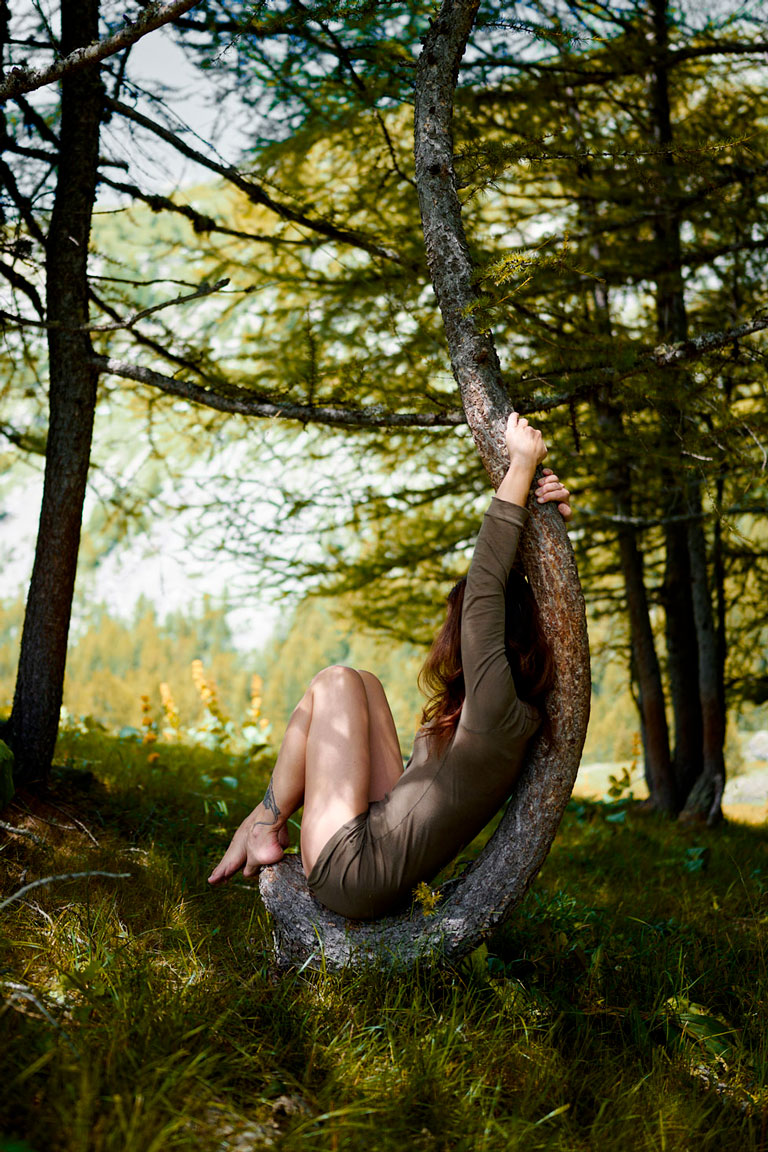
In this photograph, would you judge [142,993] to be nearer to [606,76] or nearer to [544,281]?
[544,281]

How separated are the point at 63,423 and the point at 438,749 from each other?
2.22m

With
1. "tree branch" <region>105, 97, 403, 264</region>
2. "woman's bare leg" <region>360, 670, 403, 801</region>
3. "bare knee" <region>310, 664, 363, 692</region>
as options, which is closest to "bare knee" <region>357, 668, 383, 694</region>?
"woman's bare leg" <region>360, 670, 403, 801</region>

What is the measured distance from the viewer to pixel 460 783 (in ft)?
7.71

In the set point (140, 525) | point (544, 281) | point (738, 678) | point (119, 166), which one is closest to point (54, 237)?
point (119, 166)

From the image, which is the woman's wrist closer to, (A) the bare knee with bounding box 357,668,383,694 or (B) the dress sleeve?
(B) the dress sleeve

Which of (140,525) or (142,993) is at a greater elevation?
(140,525)

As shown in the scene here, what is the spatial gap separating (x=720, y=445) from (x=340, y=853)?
2275 millimetres

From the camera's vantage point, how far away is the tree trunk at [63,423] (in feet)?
11.5

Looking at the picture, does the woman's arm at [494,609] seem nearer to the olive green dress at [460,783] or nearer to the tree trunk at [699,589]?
the olive green dress at [460,783]

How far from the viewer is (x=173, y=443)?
5996 millimetres

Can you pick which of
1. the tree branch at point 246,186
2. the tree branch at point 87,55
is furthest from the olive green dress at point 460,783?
the tree branch at point 246,186

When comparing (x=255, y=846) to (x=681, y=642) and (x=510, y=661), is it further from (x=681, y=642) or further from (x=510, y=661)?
(x=681, y=642)

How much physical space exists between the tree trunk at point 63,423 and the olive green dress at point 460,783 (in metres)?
1.67

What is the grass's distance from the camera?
1.64 meters
